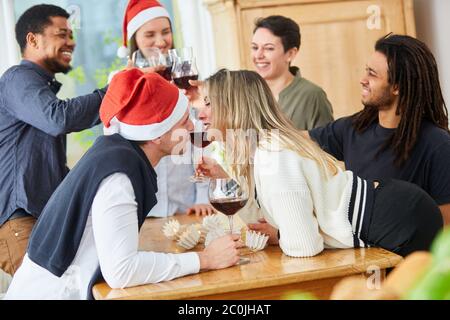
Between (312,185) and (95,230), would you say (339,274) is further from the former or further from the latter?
(95,230)

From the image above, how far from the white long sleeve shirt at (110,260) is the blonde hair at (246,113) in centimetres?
39

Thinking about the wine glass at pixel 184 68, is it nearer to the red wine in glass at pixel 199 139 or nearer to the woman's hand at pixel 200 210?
the red wine in glass at pixel 199 139

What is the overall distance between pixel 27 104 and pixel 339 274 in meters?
1.19

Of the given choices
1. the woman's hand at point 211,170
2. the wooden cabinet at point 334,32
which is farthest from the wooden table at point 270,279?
the wooden cabinet at point 334,32

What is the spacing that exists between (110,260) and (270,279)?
318 millimetres

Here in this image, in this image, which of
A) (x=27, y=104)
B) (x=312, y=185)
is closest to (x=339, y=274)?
(x=312, y=185)

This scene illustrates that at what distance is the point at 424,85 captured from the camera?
211 centimetres

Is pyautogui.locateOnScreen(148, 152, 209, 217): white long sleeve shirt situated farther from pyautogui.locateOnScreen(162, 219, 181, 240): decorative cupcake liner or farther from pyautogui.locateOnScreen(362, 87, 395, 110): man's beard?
pyautogui.locateOnScreen(362, 87, 395, 110): man's beard

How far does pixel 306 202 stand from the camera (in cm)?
155

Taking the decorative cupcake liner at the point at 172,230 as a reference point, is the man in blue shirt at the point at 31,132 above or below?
above

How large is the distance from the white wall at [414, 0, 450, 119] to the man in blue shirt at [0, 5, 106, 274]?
6.54 feet

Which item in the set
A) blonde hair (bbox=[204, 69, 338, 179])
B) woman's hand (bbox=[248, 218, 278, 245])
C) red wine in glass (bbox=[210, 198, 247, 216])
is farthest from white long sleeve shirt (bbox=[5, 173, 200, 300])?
blonde hair (bbox=[204, 69, 338, 179])

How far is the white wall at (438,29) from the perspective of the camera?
3.51 meters

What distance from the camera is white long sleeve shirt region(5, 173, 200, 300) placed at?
54.7 inches
